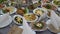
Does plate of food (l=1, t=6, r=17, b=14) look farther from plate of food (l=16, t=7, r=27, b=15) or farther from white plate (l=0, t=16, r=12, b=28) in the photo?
white plate (l=0, t=16, r=12, b=28)

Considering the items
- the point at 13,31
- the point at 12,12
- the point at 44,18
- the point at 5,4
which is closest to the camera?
the point at 13,31

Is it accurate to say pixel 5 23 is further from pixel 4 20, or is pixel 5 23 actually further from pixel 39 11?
pixel 39 11

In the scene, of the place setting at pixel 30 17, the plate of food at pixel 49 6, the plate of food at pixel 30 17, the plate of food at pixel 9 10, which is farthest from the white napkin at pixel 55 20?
the plate of food at pixel 9 10

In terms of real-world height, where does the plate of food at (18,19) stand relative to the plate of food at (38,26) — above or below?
above

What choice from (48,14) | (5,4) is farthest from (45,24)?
(5,4)

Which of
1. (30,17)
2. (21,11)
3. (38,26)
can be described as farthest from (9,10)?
(38,26)

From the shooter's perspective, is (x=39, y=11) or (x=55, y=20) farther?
(x=39, y=11)

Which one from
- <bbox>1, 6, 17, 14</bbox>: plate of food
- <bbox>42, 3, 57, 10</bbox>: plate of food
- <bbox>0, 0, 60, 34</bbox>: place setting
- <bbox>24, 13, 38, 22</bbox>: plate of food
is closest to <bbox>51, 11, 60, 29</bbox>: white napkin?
<bbox>0, 0, 60, 34</bbox>: place setting

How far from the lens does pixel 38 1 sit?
4.54ft

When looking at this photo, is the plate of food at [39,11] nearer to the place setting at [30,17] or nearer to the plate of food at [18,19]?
the place setting at [30,17]

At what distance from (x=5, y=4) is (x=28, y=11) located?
30cm

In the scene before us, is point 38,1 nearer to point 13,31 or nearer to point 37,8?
point 37,8

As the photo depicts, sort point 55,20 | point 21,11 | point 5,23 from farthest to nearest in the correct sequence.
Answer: point 21,11
point 5,23
point 55,20

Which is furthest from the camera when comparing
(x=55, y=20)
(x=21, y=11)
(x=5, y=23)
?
(x=21, y=11)
